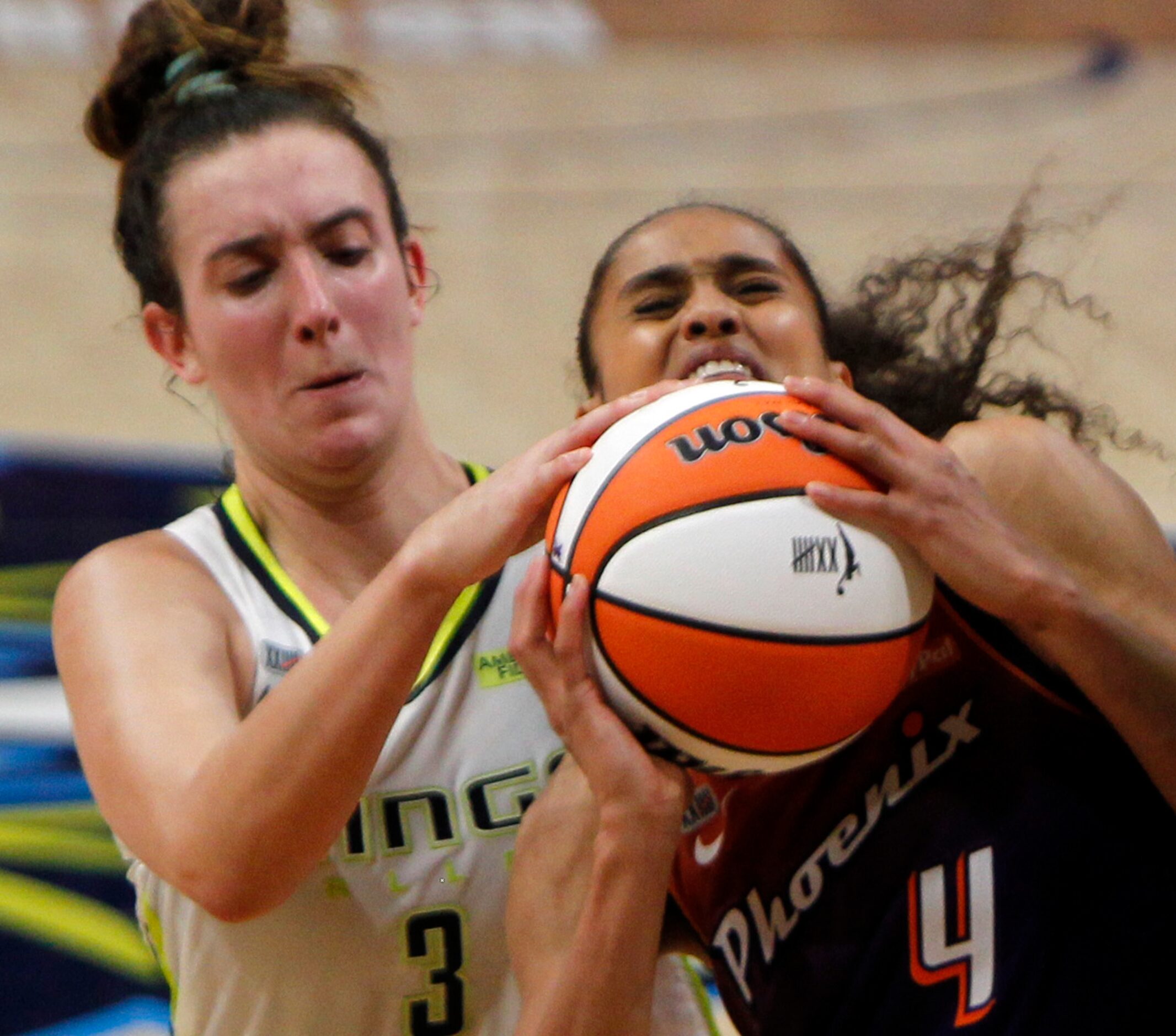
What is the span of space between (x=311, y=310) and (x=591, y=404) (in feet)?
1.28

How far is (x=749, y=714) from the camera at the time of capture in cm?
150

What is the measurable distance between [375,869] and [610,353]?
73cm

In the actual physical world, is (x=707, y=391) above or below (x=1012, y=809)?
above

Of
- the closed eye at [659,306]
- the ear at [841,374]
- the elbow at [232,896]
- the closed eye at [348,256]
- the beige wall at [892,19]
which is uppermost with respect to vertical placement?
the beige wall at [892,19]

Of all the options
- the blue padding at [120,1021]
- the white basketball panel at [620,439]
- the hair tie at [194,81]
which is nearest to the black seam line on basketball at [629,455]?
the white basketball panel at [620,439]

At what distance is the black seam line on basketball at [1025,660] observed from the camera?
1.62m

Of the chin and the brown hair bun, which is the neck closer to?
the chin

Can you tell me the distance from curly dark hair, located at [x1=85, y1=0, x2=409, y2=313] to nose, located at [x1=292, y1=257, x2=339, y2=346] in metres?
0.23

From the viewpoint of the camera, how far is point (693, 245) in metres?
1.93

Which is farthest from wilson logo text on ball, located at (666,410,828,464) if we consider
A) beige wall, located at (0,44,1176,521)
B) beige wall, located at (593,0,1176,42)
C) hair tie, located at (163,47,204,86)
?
beige wall, located at (593,0,1176,42)

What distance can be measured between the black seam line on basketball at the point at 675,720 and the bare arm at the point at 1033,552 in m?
0.23

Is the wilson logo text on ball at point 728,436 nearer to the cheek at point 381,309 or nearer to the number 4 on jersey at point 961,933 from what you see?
the number 4 on jersey at point 961,933

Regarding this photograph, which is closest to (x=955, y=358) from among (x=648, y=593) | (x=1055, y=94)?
(x=648, y=593)

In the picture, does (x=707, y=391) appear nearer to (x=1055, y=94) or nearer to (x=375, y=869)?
(x=375, y=869)
